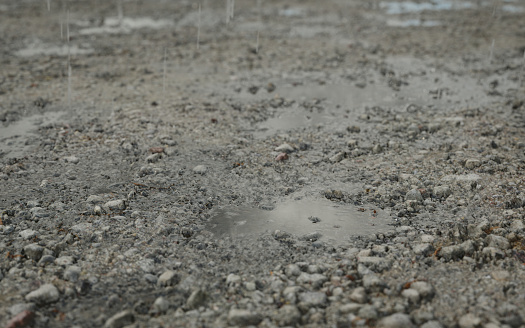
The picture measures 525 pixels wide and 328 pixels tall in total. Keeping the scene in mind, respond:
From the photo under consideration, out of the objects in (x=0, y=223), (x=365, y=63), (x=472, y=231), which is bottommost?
(x=0, y=223)

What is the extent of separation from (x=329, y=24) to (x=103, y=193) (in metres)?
11.5

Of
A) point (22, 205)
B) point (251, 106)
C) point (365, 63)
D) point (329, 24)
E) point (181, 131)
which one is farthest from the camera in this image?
point (329, 24)

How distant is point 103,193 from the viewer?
16.0ft

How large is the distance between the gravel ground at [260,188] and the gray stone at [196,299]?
0.03 meters

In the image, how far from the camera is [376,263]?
366cm

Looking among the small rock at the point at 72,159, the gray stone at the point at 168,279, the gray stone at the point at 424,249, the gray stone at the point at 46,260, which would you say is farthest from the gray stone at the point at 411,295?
the small rock at the point at 72,159

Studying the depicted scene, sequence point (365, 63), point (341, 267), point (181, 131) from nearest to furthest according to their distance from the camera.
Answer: point (341, 267) → point (181, 131) → point (365, 63)

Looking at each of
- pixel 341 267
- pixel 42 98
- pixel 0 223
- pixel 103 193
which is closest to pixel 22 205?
pixel 0 223

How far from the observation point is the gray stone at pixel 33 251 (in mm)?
3734

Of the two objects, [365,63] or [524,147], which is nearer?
[524,147]

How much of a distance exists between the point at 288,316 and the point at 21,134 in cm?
507

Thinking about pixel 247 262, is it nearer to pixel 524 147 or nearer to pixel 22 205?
pixel 22 205

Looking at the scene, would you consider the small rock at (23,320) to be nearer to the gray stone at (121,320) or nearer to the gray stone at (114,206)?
the gray stone at (121,320)

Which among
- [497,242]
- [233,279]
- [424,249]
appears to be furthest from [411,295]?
[233,279]
